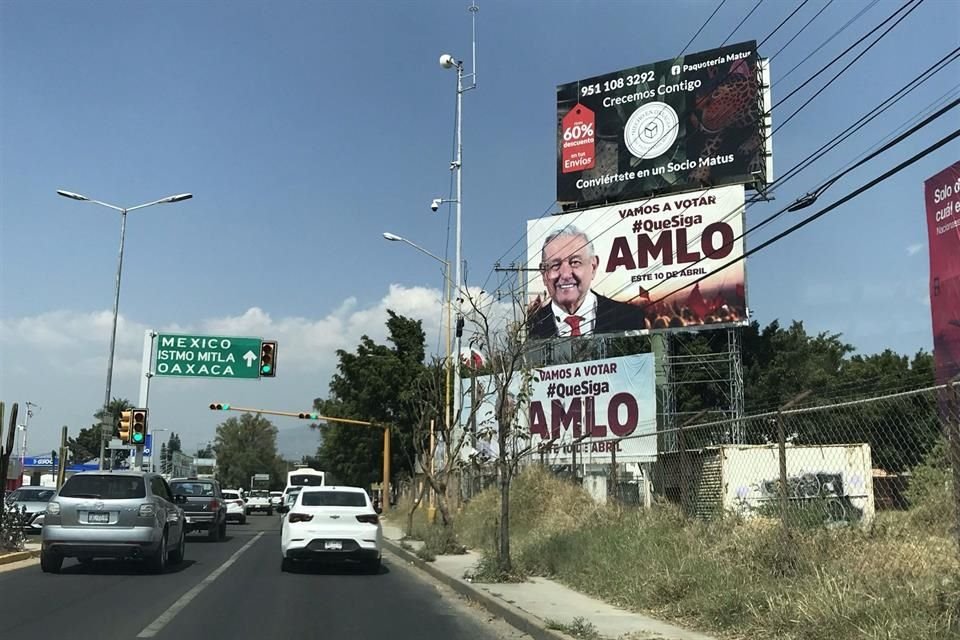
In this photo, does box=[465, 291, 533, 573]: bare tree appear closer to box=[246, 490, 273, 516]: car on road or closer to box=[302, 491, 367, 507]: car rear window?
box=[302, 491, 367, 507]: car rear window

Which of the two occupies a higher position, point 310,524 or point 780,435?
point 780,435

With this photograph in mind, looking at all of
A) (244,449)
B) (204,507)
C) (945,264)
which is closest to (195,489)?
(204,507)

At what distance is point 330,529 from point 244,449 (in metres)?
143

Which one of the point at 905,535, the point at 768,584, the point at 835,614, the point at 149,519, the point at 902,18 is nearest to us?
the point at 835,614

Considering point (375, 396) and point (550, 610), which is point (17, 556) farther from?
point (375, 396)

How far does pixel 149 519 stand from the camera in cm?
1541

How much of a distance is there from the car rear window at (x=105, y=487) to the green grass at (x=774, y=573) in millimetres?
6917

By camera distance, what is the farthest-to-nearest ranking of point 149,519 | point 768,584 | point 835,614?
point 149,519 → point 768,584 → point 835,614

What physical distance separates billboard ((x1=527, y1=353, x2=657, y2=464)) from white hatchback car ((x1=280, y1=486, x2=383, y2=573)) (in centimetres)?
1587

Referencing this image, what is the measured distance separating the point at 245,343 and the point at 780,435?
26552 mm

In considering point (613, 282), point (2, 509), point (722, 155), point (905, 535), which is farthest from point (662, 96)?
point (905, 535)

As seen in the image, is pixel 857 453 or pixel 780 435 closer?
pixel 780 435

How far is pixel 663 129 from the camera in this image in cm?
3759

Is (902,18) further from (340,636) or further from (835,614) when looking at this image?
(340,636)
